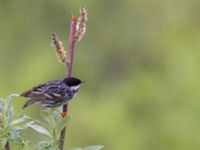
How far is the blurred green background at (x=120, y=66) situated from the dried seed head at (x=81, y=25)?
4.00 m

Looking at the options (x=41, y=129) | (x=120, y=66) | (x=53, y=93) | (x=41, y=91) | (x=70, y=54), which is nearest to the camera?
(x=70, y=54)

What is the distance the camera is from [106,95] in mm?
6910

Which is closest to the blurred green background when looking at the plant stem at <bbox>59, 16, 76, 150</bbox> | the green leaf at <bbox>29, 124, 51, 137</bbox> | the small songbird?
the small songbird

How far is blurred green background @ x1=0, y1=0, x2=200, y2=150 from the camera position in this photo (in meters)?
6.30

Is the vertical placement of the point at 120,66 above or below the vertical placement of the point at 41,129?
below

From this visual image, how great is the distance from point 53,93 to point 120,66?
16.8 ft

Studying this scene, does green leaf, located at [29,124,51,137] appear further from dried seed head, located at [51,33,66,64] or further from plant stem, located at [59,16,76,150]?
dried seed head, located at [51,33,66,64]

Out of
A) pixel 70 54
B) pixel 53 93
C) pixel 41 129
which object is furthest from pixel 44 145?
pixel 53 93

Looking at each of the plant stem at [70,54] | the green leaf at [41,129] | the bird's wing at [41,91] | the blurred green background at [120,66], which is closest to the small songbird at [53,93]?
the bird's wing at [41,91]

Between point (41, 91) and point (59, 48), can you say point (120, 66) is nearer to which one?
point (41, 91)

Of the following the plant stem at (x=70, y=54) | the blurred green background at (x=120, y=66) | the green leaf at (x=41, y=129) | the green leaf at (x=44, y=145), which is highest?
the plant stem at (x=70, y=54)

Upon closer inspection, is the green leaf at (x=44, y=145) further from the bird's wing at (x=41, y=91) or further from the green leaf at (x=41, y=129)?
the bird's wing at (x=41, y=91)

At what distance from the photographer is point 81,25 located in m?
1.85

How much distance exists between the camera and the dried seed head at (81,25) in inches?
71.9
